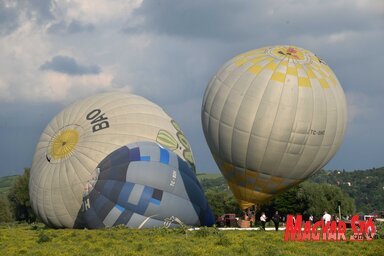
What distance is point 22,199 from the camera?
78250 millimetres

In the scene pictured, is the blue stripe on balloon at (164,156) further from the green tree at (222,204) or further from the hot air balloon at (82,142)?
the green tree at (222,204)

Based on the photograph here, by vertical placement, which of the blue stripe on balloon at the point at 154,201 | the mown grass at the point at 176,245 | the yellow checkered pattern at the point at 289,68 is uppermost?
the yellow checkered pattern at the point at 289,68

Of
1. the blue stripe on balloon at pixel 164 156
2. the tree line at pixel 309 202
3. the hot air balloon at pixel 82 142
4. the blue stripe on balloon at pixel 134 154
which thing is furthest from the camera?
the tree line at pixel 309 202

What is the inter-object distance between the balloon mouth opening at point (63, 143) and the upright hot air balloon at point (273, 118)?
27.9 feet

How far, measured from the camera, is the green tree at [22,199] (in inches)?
3066

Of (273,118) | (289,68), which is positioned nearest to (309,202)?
(289,68)

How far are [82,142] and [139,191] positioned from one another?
579 cm

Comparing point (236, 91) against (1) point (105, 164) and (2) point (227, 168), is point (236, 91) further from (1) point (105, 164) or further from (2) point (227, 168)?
(1) point (105, 164)

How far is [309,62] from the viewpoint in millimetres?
33594

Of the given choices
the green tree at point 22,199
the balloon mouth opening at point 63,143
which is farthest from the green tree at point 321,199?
the balloon mouth opening at point 63,143

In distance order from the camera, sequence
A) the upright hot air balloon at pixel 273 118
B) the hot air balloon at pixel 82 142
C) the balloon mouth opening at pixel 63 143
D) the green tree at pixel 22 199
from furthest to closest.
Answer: the green tree at pixel 22 199, the balloon mouth opening at pixel 63 143, the hot air balloon at pixel 82 142, the upright hot air balloon at pixel 273 118

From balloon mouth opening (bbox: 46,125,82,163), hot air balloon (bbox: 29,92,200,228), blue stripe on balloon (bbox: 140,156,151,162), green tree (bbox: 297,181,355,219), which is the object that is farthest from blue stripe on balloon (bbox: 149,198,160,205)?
green tree (bbox: 297,181,355,219)

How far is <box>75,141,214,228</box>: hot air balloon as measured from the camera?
105ft

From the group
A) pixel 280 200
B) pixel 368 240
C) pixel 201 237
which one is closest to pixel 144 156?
pixel 201 237
